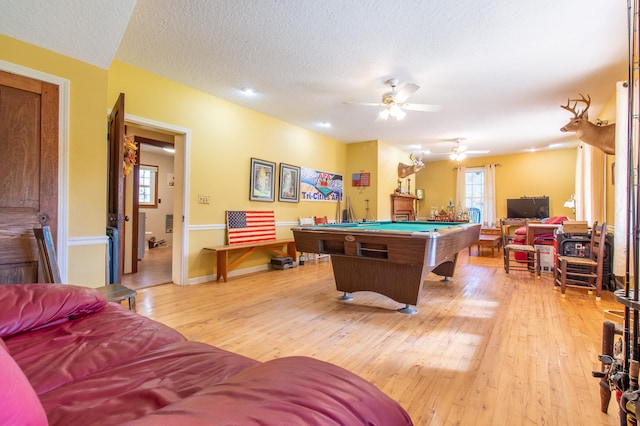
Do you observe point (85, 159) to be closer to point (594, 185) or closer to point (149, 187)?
point (149, 187)

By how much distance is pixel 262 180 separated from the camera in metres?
5.09

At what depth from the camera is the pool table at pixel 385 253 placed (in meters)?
2.56

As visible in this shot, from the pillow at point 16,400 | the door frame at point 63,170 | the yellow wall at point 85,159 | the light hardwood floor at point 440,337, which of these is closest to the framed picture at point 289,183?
the light hardwood floor at point 440,337

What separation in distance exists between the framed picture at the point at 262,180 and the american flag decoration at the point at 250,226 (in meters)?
0.27

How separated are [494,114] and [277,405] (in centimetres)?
565

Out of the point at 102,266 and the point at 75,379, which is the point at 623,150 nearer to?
the point at 75,379

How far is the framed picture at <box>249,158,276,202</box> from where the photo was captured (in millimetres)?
4914

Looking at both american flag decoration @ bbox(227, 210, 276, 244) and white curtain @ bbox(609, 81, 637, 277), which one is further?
american flag decoration @ bbox(227, 210, 276, 244)

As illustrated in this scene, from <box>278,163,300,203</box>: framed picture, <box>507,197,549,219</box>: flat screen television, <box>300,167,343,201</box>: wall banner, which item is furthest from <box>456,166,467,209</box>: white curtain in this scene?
<box>278,163,300,203</box>: framed picture

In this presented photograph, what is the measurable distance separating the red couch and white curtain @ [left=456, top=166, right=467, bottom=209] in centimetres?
900

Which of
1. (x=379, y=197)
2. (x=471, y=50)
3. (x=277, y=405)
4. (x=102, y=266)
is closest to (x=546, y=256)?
(x=379, y=197)

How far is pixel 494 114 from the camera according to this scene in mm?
4883

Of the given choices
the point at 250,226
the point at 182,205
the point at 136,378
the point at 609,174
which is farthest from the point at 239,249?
the point at 609,174

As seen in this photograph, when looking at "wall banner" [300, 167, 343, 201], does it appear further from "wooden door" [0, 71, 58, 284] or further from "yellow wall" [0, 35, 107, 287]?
"wooden door" [0, 71, 58, 284]
